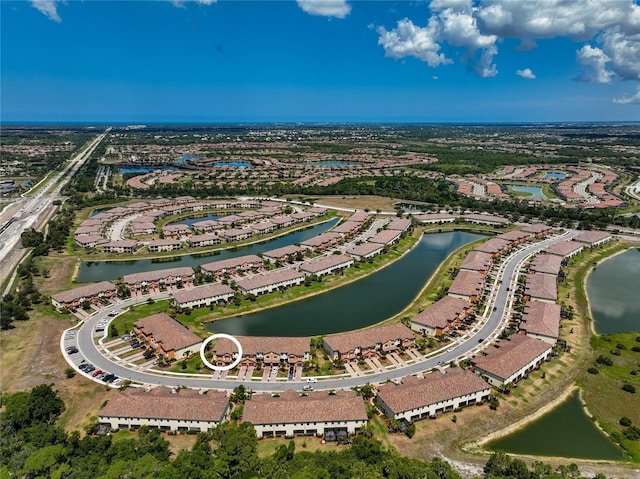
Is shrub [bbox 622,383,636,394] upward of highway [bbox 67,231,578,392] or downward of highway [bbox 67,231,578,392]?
downward

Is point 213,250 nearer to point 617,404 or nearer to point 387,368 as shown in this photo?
point 387,368

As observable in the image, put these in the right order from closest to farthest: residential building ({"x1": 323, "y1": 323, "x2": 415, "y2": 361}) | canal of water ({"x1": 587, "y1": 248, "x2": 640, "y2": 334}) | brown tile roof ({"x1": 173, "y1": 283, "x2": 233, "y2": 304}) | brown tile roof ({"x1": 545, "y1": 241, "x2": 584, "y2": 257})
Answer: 1. residential building ({"x1": 323, "y1": 323, "x2": 415, "y2": 361})
2. canal of water ({"x1": 587, "y1": 248, "x2": 640, "y2": 334})
3. brown tile roof ({"x1": 173, "y1": 283, "x2": 233, "y2": 304})
4. brown tile roof ({"x1": 545, "y1": 241, "x2": 584, "y2": 257})

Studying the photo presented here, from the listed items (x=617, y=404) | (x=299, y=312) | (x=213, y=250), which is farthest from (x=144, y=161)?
(x=617, y=404)

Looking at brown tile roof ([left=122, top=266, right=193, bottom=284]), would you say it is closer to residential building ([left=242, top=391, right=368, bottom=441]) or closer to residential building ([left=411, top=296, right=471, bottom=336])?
residential building ([left=242, top=391, right=368, bottom=441])

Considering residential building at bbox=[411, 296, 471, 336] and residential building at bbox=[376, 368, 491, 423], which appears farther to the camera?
residential building at bbox=[411, 296, 471, 336]

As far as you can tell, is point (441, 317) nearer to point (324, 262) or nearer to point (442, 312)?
point (442, 312)

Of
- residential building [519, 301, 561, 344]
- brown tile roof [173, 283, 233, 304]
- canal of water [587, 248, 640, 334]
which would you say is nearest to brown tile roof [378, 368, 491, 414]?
residential building [519, 301, 561, 344]

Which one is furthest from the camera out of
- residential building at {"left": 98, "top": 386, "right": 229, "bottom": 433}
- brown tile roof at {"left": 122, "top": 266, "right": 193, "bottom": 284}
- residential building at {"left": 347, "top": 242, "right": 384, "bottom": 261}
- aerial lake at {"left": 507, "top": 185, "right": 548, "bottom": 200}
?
aerial lake at {"left": 507, "top": 185, "right": 548, "bottom": 200}
